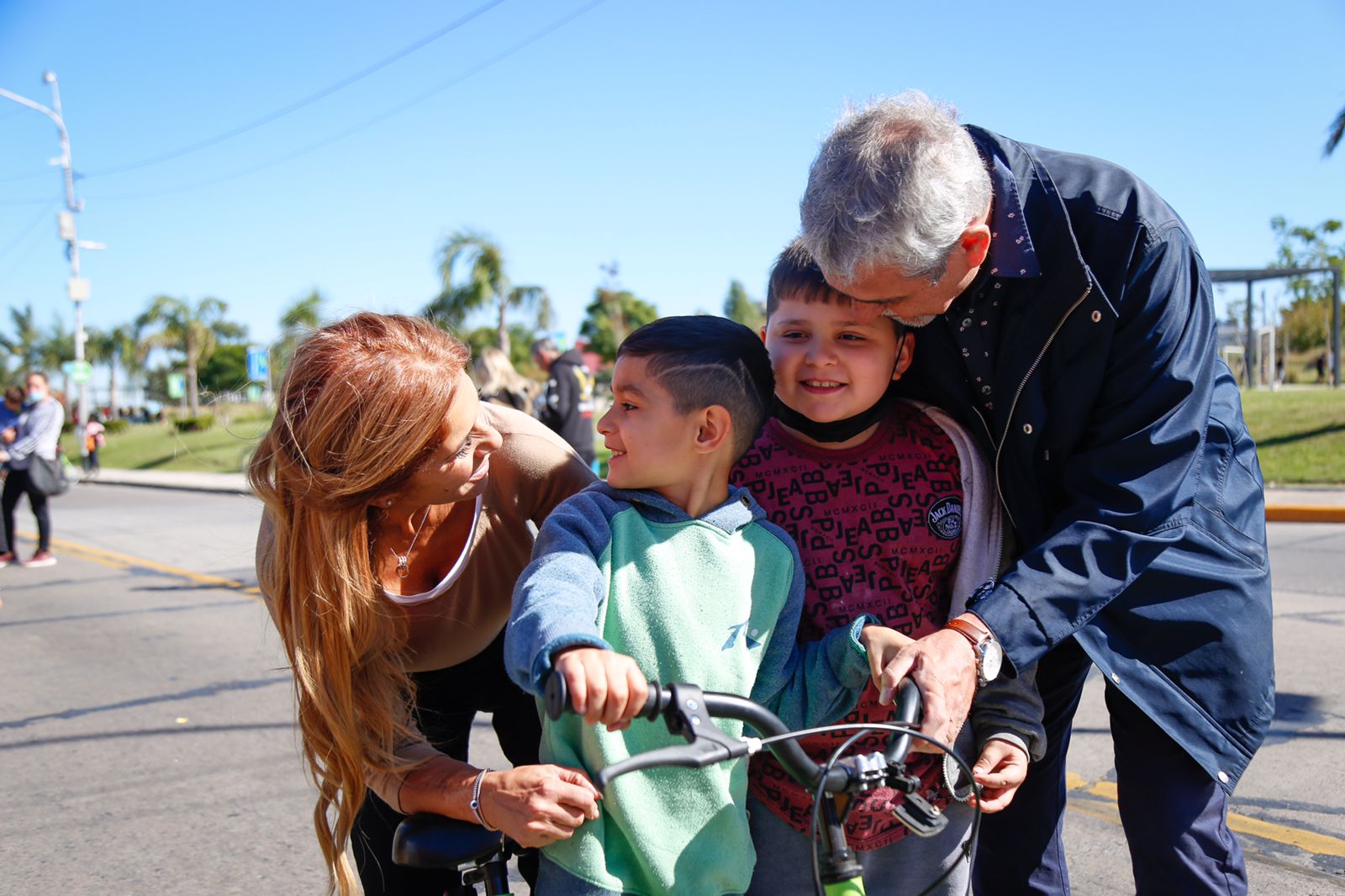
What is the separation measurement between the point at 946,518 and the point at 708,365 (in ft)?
1.73

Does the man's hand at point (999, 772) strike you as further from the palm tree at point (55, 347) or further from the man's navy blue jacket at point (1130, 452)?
the palm tree at point (55, 347)

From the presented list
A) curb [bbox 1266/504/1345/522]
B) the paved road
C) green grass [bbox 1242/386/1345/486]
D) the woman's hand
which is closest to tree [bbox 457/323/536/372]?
green grass [bbox 1242/386/1345/486]

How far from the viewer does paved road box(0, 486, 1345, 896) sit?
345 cm

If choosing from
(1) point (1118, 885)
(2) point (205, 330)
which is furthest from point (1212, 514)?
(2) point (205, 330)

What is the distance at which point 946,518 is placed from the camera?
6.28ft

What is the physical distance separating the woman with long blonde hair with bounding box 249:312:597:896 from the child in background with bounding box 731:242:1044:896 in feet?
1.69

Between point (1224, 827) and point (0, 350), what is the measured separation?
81149 millimetres

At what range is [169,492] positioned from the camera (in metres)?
20.6

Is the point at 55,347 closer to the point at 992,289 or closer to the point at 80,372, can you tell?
the point at 80,372

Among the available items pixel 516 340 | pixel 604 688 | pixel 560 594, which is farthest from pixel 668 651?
pixel 516 340

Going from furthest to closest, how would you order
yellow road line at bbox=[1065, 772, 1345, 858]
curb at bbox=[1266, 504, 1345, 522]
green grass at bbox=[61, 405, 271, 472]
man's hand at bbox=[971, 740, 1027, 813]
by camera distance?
green grass at bbox=[61, 405, 271, 472]
curb at bbox=[1266, 504, 1345, 522]
yellow road line at bbox=[1065, 772, 1345, 858]
man's hand at bbox=[971, 740, 1027, 813]

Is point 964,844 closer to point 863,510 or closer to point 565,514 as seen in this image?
point 863,510

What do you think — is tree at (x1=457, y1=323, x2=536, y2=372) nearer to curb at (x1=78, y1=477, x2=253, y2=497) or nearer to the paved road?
curb at (x1=78, y1=477, x2=253, y2=497)

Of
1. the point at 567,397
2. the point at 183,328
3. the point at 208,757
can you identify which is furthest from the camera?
the point at 183,328
